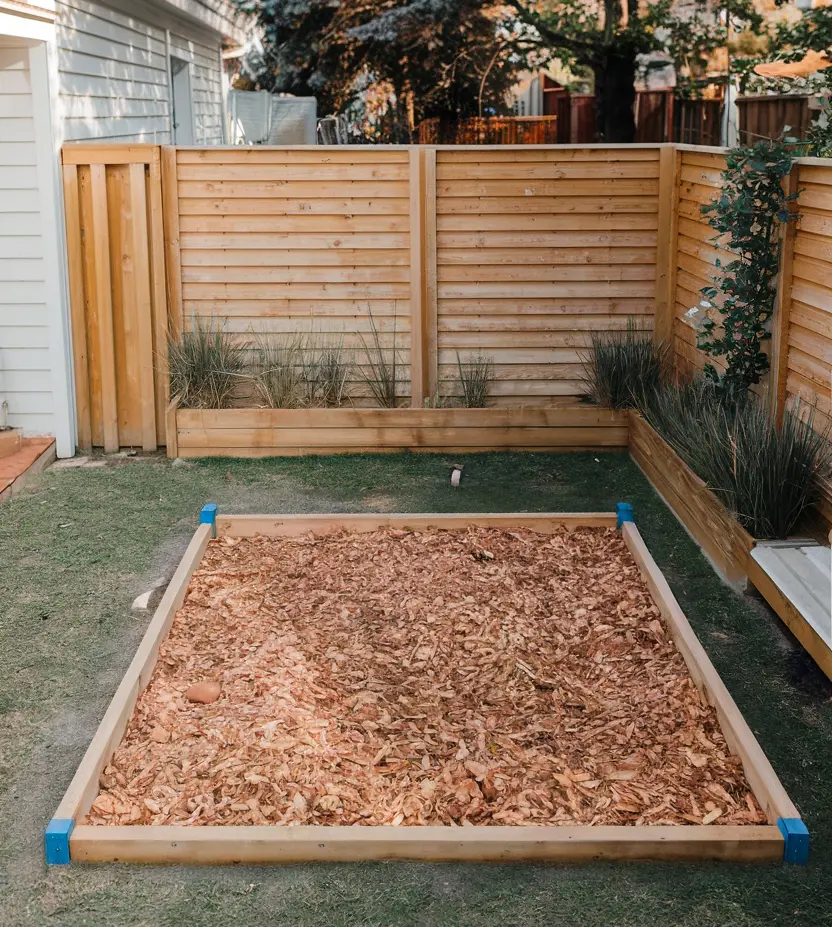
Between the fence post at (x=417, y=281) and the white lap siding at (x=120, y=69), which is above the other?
the white lap siding at (x=120, y=69)

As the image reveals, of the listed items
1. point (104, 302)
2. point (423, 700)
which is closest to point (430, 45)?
point (104, 302)

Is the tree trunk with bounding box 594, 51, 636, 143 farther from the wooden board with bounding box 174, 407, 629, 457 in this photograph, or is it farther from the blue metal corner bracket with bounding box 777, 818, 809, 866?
the blue metal corner bracket with bounding box 777, 818, 809, 866

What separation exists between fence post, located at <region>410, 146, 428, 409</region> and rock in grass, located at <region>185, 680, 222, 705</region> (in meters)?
3.99

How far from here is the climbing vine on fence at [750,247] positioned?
227 inches

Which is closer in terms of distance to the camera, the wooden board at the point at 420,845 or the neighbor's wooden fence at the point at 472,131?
the wooden board at the point at 420,845

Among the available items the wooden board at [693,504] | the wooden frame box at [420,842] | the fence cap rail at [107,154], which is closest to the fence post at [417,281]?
the wooden board at [693,504]

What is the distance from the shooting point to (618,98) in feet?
44.1

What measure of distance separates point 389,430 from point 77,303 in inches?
85.2

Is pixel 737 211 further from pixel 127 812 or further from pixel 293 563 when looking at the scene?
pixel 127 812

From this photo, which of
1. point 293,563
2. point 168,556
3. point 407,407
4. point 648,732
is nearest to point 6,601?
point 168,556

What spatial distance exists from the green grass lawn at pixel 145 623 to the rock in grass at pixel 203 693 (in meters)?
0.33

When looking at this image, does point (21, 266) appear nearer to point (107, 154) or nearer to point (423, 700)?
point (107, 154)

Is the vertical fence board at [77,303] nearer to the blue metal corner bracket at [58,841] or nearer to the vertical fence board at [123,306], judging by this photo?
the vertical fence board at [123,306]

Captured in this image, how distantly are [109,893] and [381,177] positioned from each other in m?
5.59
